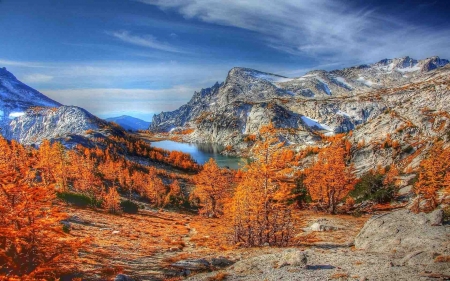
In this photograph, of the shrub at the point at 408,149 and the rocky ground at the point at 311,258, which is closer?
the rocky ground at the point at 311,258

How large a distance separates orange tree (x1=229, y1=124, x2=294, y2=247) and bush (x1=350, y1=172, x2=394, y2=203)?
127 feet

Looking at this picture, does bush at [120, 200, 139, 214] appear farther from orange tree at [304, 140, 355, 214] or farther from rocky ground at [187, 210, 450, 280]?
rocky ground at [187, 210, 450, 280]

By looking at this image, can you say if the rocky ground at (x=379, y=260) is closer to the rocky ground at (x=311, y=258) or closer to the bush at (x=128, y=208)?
the rocky ground at (x=311, y=258)

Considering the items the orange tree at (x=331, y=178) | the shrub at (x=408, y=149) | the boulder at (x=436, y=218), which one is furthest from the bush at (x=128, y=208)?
the shrub at (x=408, y=149)

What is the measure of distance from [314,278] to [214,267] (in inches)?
305

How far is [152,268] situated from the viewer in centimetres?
2027

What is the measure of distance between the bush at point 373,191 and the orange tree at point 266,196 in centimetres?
3861

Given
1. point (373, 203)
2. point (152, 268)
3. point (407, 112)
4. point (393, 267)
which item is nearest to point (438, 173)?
point (373, 203)

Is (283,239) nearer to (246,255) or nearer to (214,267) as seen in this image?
(246,255)

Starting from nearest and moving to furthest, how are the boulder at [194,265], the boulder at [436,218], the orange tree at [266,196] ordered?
1. the boulder at [194,265]
2. the boulder at [436,218]
3. the orange tree at [266,196]

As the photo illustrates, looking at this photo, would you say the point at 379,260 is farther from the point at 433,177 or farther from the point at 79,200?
the point at 79,200

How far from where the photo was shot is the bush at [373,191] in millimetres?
54656

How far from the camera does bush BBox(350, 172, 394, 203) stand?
179ft

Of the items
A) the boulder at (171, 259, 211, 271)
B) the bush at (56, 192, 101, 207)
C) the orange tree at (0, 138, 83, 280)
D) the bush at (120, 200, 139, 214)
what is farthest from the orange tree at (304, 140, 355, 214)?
the bush at (56, 192, 101, 207)
